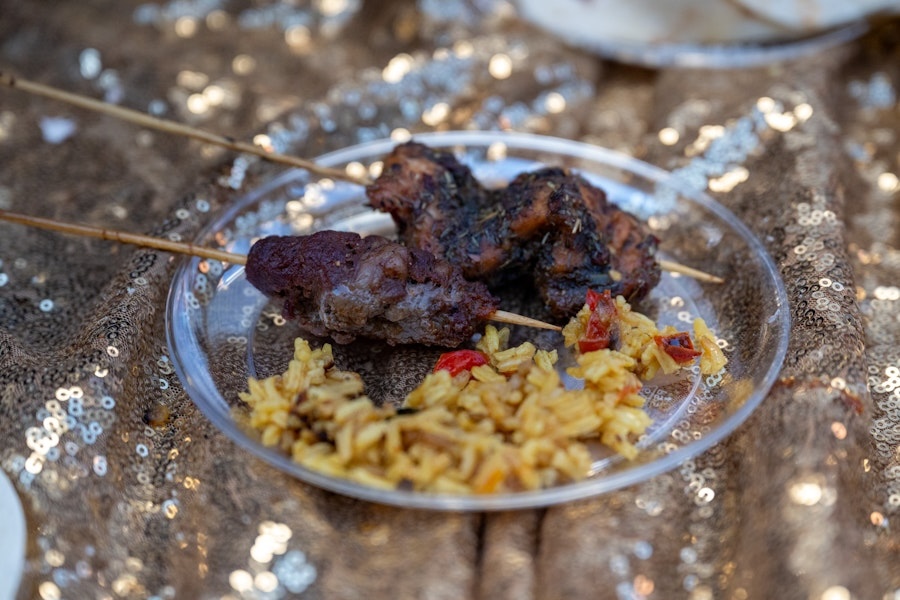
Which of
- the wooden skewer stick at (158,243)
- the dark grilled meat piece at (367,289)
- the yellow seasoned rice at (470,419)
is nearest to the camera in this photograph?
the yellow seasoned rice at (470,419)

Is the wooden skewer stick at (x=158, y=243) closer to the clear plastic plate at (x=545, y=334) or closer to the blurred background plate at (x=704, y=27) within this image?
the clear plastic plate at (x=545, y=334)

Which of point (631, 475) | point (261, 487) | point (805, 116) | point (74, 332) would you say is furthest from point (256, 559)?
point (805, 116)

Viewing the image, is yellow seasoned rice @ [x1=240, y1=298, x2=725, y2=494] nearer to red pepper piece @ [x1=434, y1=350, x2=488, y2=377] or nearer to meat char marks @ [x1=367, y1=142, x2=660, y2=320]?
red pepper piece @ [x1=434, y1=350, x2=488, y2=377]

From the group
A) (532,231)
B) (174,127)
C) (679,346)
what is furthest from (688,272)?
(174,127)

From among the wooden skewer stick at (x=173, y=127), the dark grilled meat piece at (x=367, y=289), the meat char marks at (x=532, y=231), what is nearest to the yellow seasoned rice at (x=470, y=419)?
the dark grilled meat piece at (x=367, y=289)

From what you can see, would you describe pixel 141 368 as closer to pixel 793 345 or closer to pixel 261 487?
pixel 261 487

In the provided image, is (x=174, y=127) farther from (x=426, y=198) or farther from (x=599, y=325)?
(x=599, y=325)

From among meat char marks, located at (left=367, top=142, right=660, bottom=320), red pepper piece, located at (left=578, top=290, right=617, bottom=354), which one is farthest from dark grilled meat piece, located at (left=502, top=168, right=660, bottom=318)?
red pepper piece, located at (left=578, top=290, right=617, bottom=354)
